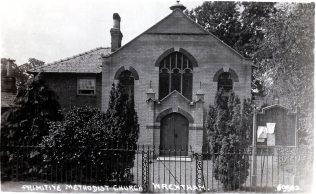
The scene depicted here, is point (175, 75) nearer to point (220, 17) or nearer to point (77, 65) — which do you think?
point (77, 65)

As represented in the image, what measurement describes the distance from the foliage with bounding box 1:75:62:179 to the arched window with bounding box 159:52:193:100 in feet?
30.6

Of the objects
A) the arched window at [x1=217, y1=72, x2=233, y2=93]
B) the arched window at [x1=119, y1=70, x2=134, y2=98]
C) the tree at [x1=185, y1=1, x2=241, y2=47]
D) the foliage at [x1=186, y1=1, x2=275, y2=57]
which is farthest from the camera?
the tree at [x1=185, y1=1, x2=241, y2=47]

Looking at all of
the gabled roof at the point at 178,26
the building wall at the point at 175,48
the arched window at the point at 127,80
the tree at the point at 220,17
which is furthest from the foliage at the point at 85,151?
the tree at the point at 220,17

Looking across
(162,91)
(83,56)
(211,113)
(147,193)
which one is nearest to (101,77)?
(83,56)

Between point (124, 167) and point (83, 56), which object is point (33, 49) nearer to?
point (124, 167)

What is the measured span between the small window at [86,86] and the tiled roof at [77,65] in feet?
2.27

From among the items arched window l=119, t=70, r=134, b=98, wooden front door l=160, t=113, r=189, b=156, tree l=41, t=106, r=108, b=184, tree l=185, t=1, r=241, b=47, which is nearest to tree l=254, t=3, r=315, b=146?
tree l=185, t=1, r=241, b=47

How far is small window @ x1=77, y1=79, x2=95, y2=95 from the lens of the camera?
21.9 m

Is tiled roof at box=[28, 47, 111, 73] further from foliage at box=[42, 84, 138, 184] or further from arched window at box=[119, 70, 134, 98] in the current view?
foliage at box=[42, 84, 138, 184]

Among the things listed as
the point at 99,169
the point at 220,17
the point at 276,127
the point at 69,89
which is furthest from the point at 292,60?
the point at 69,89

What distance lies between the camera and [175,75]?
21219 mm

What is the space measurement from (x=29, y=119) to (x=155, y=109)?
935 cm

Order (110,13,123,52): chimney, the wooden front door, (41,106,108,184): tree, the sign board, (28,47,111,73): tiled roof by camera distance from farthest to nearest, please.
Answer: (28,47,111,73): tiled roof < (110,13,123,52): chimney < the wooden front door < the sign board < (41,106,108,184): tree

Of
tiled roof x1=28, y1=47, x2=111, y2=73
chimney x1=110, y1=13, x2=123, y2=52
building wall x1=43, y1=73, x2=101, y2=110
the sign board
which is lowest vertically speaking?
the sign board
